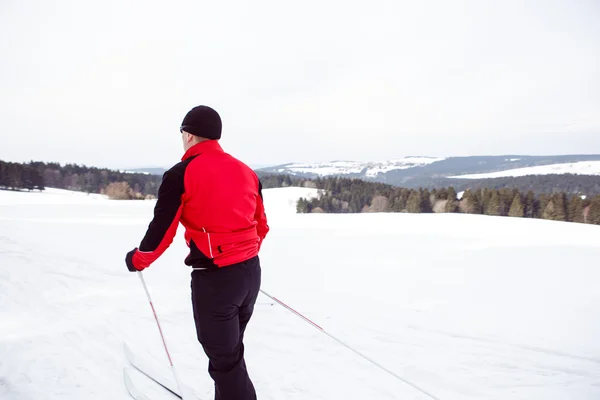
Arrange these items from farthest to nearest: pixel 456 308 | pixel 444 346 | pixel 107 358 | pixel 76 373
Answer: pixel 456 308 → pixel 444 346 → pixel 107 358 → pixel 76 373

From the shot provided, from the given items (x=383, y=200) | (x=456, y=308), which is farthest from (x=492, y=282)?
A: (x=383, y=200)

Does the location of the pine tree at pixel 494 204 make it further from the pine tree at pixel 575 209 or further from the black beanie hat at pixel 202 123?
the black beanie hat at pixel 202 123

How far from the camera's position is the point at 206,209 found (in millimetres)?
1892

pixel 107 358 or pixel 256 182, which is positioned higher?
pixel 256 182

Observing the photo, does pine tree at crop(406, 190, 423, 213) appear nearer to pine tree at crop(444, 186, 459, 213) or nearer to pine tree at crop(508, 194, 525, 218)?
pine tree at crop(444, 186, 459, 213)

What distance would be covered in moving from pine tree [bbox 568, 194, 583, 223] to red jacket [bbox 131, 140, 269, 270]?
64.3 m

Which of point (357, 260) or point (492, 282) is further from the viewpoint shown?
point (357, 260)

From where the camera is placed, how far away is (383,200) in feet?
252

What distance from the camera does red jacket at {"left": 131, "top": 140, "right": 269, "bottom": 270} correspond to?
6.12 feet

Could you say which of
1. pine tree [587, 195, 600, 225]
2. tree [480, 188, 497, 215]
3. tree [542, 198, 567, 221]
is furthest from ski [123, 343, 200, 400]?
tree [480, 188, 497, 215]

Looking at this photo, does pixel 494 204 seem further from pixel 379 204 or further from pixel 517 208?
pixel 379 204

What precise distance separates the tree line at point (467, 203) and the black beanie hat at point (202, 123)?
6111cm

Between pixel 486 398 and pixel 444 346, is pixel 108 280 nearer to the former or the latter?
pixel 444 346

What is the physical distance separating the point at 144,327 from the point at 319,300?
2.70 m
